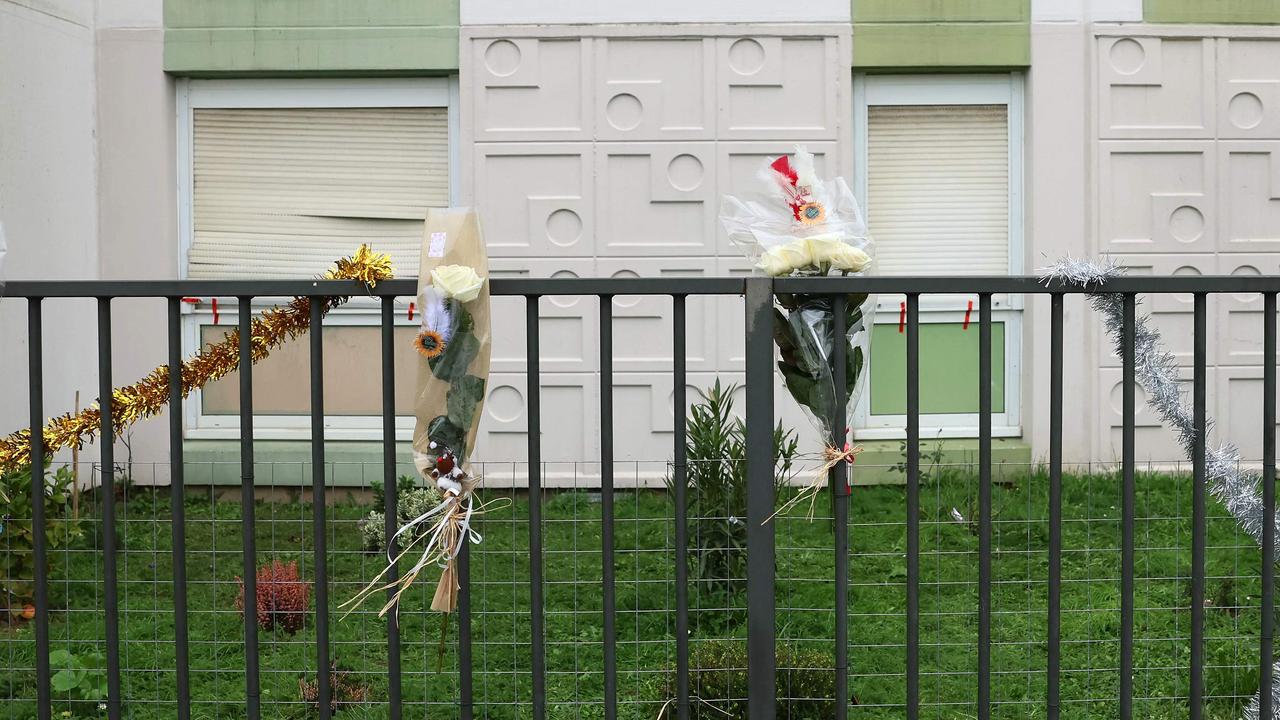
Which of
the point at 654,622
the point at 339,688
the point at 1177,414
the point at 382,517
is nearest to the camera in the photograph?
the point at 1177,414

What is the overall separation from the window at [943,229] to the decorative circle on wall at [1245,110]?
1.33 metres

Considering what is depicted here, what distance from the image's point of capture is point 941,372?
8109 millimetres

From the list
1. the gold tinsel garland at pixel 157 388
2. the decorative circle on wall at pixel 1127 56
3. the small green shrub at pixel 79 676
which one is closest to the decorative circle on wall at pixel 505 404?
the small green shrub at pixel 79 676

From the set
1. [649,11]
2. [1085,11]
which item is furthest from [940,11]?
[649,11]

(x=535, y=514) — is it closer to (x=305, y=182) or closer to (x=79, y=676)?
(x=79, y=676)

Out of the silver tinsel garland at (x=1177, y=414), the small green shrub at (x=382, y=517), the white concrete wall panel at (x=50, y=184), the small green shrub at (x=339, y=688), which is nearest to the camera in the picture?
the silver tinsel garland at (x=1177, y=414)

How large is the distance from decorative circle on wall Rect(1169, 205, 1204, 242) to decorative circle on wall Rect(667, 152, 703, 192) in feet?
10.1

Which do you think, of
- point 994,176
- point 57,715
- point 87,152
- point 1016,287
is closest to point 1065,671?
point 1016,287

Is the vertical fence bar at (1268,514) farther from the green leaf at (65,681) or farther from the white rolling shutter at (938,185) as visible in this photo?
the white rolling shutter at (938,185)

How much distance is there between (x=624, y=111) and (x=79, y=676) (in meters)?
4.69

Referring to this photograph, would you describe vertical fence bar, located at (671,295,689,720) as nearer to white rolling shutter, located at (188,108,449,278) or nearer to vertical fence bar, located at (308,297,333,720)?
vertical fence bar, located at (308,297,333,720)

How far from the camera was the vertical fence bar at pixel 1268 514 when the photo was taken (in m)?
3.05

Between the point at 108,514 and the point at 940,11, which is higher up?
the point at 940,11

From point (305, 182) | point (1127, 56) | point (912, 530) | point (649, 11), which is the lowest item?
point (912, 530)
